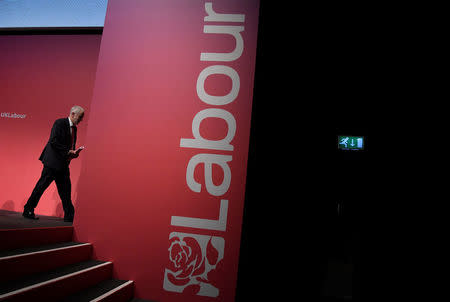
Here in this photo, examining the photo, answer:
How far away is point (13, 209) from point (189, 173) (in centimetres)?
329

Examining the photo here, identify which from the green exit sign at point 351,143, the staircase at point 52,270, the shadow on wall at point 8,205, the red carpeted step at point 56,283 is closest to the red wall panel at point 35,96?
the shadow on wall at point 8,205

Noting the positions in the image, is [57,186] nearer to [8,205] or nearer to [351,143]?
[8,205]

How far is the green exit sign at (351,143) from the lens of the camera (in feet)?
10.8

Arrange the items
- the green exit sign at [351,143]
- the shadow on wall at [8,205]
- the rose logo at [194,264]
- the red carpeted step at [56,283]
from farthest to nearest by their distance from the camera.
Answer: the shadow on wall at [8,205]
the green exit sign at [351,143]
the rose logo at [194,264]
the red carpeted step at [56,283]

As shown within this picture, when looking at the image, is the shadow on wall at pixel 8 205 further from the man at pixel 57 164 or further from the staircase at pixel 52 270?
the staircase at pixel 52 270

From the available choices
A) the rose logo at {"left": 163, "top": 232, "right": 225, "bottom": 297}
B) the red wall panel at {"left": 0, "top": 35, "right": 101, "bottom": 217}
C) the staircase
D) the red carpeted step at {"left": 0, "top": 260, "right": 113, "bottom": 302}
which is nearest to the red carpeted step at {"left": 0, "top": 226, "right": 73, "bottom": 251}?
the staircase

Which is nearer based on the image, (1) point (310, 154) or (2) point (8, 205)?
(1) point (310, 154)

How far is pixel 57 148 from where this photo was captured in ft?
10.2

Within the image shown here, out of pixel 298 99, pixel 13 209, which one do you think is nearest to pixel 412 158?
pixel 298 99

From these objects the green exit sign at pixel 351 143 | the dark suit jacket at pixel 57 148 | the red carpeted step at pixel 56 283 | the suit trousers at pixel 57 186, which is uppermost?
the green exit sign at pixel 351 143

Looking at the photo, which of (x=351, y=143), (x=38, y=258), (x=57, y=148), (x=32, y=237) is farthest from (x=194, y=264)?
(x=351, y=143)

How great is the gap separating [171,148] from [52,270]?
144 cm

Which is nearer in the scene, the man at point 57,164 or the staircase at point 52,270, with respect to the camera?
the staircase at point 52,270

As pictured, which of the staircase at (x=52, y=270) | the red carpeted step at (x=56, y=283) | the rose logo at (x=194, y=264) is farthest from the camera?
the rose logo at (x=194, y=264)
